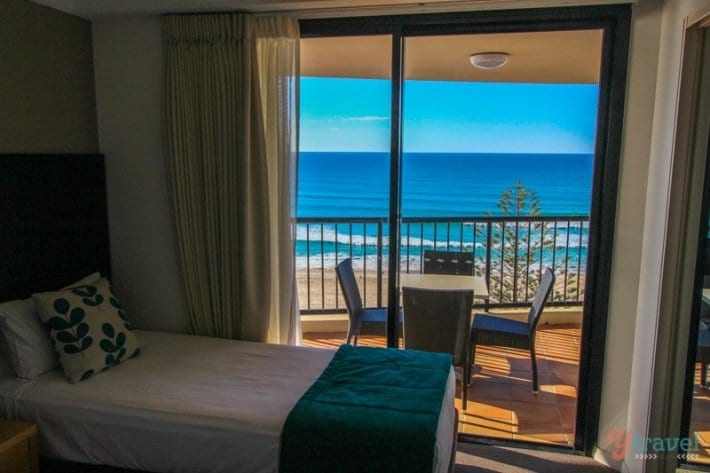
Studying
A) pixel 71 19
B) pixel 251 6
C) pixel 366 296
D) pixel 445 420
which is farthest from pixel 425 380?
pixel 71 19

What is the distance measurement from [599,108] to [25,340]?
2.96 m

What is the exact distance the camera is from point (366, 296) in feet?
10.5

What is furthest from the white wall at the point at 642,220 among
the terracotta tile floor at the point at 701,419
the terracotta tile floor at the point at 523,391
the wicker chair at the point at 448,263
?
the wicker chair at the point at 448,263

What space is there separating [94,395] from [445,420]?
4.96 ft

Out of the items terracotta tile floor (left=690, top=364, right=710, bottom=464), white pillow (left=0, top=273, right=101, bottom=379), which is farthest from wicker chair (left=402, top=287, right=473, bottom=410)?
white pillow (left=0, top=273, right=101, bottom=379)

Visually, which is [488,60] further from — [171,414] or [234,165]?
[171,414]

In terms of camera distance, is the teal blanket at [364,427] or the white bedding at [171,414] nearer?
the teal blanket at [364,427]

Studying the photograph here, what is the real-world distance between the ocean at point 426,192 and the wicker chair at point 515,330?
0.31 m

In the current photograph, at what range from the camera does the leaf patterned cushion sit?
225 cm

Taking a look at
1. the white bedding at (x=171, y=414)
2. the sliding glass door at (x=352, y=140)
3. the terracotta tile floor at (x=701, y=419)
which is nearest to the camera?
the white bedding at (x=171, y=414)

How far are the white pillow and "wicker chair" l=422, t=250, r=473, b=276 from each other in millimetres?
2144

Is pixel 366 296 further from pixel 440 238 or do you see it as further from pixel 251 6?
pixel 251 6

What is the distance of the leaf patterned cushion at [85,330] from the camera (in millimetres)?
2248

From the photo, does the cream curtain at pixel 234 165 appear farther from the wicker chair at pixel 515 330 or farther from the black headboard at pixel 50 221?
the wicker chair at pixel 515 330
